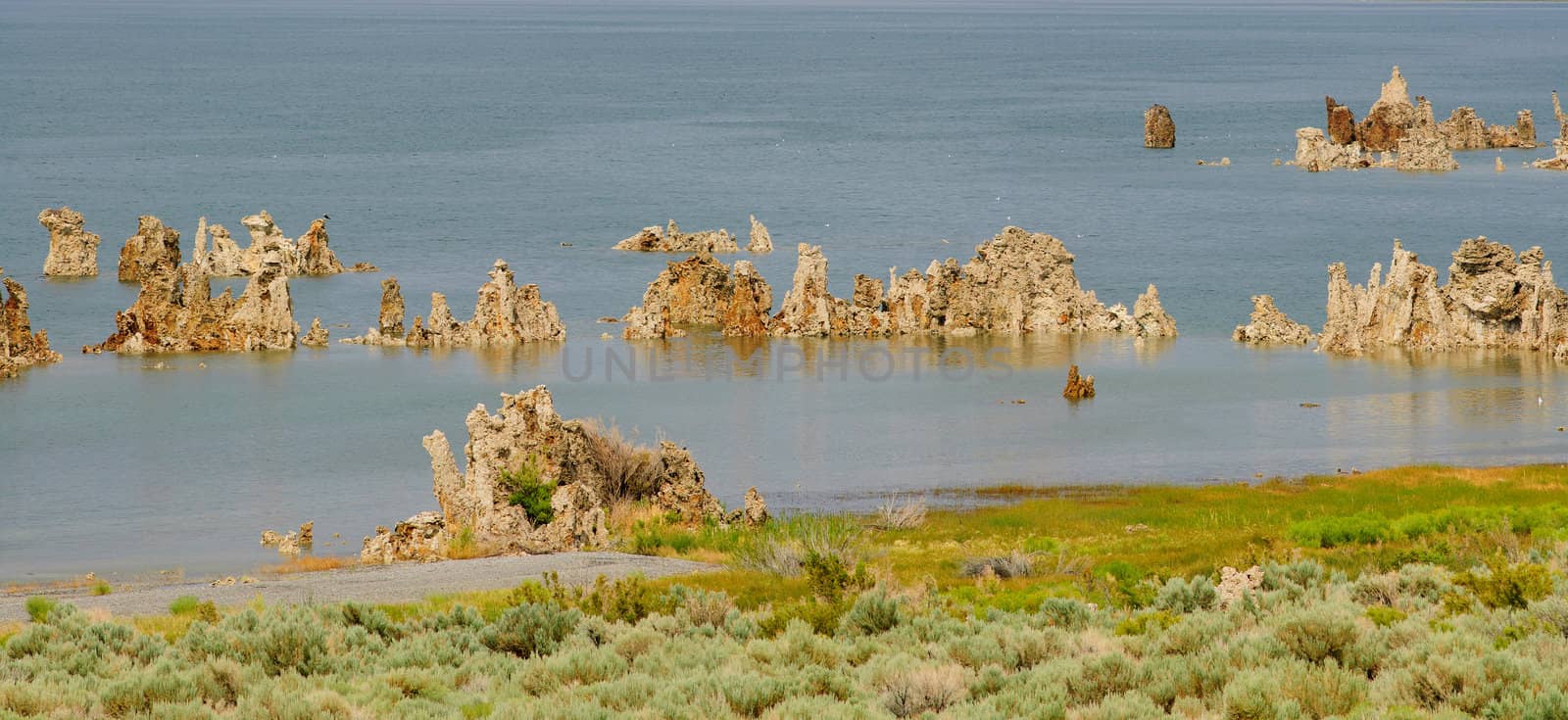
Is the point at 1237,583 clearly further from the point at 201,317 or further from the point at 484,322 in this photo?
the point at 201,317

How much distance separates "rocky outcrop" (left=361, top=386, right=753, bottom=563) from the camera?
35.8 meters

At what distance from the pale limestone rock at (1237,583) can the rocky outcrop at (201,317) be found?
173 feet

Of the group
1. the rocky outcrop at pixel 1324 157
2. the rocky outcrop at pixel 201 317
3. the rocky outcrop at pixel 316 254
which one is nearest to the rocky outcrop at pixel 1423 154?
the rocky outcrop at pixel 1324 157

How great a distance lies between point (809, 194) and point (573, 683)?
4123 inches

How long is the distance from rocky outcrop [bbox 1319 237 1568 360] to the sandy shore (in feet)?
149

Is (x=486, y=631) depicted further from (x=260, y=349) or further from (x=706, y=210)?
(x=706, y=210)

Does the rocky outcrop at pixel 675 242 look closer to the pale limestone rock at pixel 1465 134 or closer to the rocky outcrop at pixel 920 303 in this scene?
the rocky outcrop at pixel 920 303

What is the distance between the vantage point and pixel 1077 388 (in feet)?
208

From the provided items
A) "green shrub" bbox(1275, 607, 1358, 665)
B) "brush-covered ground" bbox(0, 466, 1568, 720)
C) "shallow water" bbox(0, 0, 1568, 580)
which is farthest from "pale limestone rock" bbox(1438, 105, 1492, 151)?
"green shrub" bbox(1275, 607, 1358, 665)

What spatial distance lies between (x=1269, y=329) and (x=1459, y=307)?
7.63m

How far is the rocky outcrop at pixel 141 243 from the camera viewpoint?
280ft

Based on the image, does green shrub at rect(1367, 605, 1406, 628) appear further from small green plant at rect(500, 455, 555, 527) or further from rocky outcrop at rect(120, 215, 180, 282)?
rocky outcrop at rect(120, 215, 180, 282)

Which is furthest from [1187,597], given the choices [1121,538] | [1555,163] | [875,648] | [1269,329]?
[1555,163]

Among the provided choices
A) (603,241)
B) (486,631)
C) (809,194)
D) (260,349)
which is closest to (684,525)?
(486,631)
